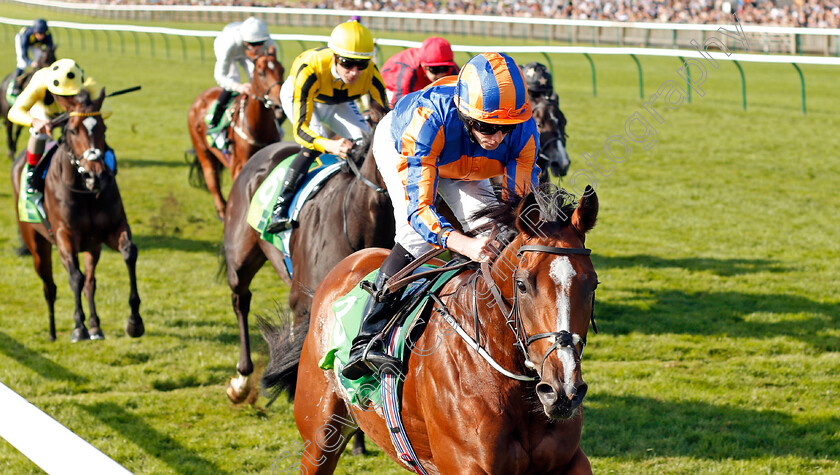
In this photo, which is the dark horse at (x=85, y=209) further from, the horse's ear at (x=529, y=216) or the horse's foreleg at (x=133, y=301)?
the horse's ear at (x=529, y=216)

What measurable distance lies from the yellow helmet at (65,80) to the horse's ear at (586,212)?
531cm

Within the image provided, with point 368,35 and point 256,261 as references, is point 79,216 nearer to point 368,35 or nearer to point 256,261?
point 256,261

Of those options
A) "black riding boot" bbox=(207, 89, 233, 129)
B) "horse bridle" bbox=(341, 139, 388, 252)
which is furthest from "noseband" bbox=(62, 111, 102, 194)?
"black riding boot" bbox=(207, 89, 233, 129)

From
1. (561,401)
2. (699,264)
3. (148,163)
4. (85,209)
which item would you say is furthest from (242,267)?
(148,163)

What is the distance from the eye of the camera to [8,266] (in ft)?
27.8

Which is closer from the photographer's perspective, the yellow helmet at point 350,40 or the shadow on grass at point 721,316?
the yellow helmet at point 350,40

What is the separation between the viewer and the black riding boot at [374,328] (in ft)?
10.0

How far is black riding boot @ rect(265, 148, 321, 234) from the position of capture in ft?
17.0

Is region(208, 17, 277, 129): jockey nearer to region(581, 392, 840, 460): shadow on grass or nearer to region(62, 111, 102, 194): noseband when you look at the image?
region(62, 111, 102, 194): noseband

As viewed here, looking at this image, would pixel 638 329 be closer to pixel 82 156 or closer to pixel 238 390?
pixel 238 390

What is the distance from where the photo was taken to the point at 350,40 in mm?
5148

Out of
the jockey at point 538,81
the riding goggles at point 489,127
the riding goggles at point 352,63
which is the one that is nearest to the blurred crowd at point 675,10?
the jockey at point 538,81

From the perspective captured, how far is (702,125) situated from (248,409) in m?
12.5

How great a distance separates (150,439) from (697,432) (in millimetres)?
3131
